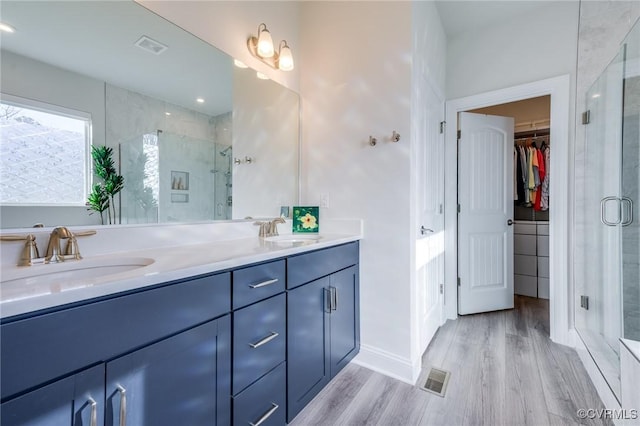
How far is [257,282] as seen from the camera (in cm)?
109

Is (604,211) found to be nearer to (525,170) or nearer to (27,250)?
(525,170)

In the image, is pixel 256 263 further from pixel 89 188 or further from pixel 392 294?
pixel 392 294

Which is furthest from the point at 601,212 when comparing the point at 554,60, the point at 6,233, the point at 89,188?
the point at 6,233

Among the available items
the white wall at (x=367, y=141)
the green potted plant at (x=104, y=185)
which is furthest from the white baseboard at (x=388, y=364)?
the green potted plant at (x=104, y=185)

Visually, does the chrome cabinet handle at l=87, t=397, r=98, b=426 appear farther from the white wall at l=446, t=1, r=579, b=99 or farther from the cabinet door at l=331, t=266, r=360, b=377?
the white wall at l=446, t=1, r=579, b=99

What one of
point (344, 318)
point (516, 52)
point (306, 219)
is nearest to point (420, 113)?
point (306, 219)

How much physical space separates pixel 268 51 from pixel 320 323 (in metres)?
1.72

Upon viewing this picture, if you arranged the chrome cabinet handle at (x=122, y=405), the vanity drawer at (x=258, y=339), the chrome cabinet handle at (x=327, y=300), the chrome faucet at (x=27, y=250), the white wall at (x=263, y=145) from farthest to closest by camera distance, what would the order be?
the white wall at (x=263, y=145), the chrome cabinet handle at (x=327, y=300), the vanity drawer at (x=258, y=339), the chrome faucet at (x=27, y=250), the chrome cabinet handle at (x=122, y=405)

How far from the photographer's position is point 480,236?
2648 millimetres

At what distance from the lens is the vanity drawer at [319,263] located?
1.28m

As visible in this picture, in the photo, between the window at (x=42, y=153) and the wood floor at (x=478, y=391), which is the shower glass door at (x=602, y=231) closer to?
the wood floor at (x=478, y=391)

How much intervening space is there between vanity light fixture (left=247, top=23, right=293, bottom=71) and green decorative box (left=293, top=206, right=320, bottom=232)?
3.36 feet

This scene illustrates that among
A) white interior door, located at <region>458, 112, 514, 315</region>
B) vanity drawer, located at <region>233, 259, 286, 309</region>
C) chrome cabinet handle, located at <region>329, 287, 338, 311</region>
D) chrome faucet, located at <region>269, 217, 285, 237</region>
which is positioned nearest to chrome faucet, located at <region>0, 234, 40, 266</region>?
vanity drawer, located at <region>233, 259, 286, 309</region>

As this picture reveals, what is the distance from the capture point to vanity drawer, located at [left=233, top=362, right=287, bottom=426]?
1.01 m
